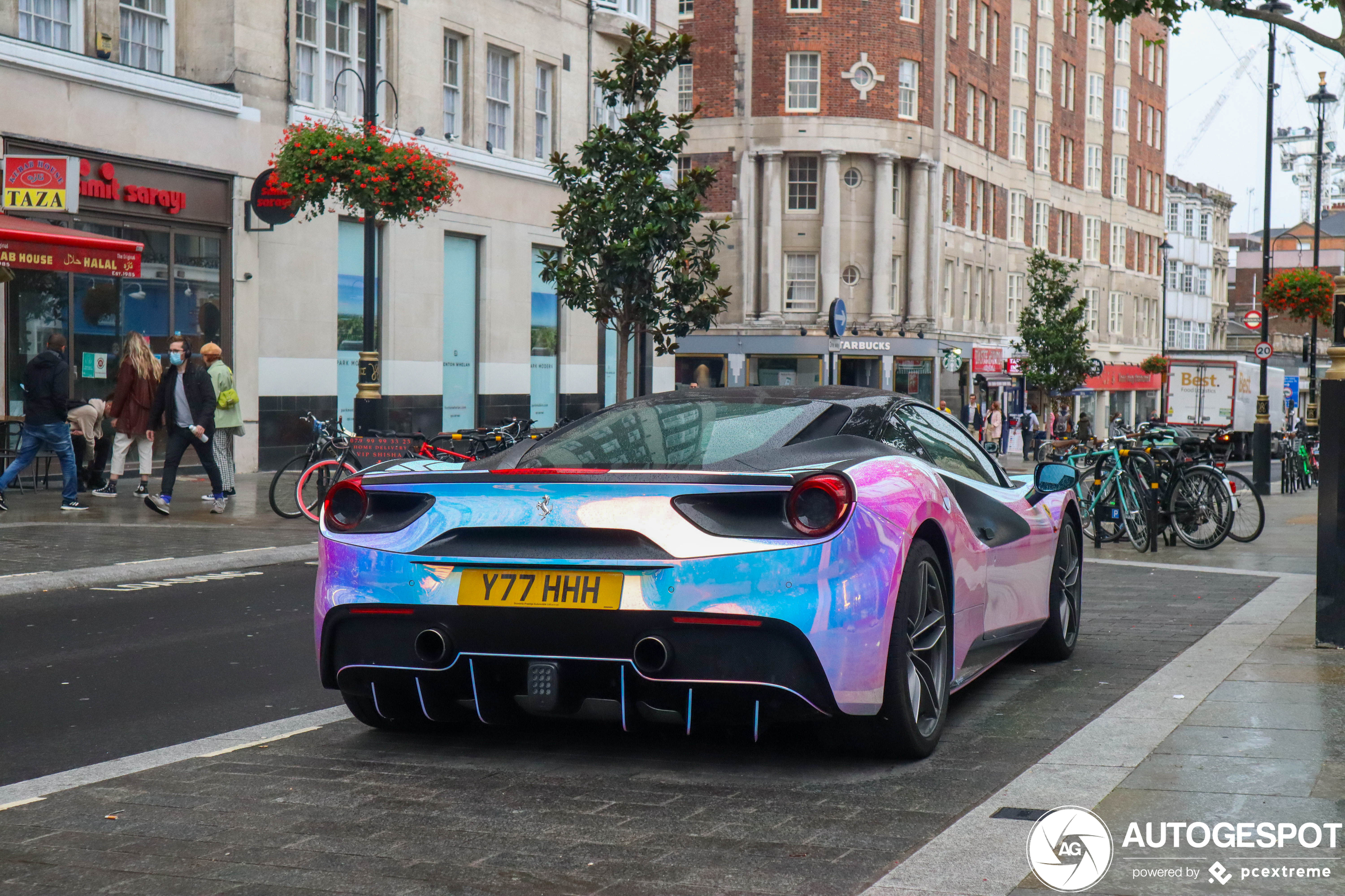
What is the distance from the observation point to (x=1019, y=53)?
65438mm

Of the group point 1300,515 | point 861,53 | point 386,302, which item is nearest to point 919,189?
point 861,53

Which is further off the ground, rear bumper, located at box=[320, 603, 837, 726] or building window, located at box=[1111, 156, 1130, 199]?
building window, located at box=[1111, 156, 1130, 199]

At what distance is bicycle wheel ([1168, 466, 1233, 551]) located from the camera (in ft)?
48.2

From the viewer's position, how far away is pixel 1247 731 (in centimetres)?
548

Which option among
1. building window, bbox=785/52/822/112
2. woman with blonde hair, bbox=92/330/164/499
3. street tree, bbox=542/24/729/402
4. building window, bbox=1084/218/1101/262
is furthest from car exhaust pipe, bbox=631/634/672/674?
building window, bbox=1084/218/1101/262

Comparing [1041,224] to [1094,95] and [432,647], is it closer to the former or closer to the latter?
[1094,95]

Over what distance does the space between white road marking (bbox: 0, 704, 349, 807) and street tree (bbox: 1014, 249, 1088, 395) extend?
1850 inches

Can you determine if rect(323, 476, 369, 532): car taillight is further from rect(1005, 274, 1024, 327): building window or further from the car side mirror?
rect(1005, 274, 1024, 327): building window

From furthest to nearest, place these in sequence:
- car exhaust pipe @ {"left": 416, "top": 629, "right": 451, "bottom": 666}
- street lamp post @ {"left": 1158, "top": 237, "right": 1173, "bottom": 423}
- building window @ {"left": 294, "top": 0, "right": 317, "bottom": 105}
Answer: street lamp post @ {"left": 1158, "top": 237, "right": 1173, "bottom": 423} < building window @ {"left": 294, "top": 0, "right": 317, "bottom": 105} < car exhaust pipe @ {"left": 416, "top": 629, "right": 451, "bottom": 666}

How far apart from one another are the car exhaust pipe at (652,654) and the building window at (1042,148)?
65.6 m

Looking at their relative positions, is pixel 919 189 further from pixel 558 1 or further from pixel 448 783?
pixel 448 783

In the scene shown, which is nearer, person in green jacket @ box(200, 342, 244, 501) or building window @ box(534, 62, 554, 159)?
person in green jacket @ box(200, 342, 244, 501)

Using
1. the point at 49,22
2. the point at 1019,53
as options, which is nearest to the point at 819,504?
the point at 49,22

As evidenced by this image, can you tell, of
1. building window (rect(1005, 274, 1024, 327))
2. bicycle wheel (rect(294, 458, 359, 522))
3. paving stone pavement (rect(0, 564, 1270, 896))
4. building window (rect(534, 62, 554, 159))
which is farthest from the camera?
building window (rect(1005, 274, 1024, 327))
